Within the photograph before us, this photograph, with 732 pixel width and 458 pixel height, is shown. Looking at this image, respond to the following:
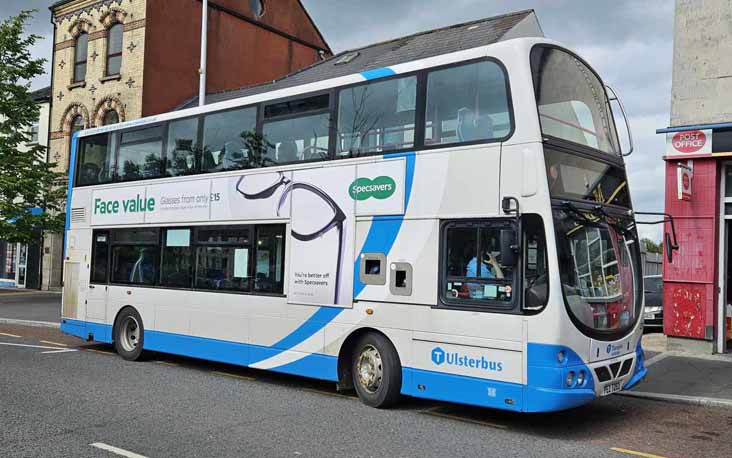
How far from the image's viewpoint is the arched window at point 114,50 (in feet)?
88.8

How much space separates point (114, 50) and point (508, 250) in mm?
24420

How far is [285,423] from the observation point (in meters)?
7.37

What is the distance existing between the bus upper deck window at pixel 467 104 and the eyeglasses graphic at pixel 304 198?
1682 mm

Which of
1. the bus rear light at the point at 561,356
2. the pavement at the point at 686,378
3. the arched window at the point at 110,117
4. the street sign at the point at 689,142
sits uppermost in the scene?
the arched window at the point at 110,117

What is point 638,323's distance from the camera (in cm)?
789

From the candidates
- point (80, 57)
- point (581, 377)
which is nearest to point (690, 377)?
point (581, 377)

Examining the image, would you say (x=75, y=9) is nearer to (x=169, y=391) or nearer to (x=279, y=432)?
(x=169, y=391)

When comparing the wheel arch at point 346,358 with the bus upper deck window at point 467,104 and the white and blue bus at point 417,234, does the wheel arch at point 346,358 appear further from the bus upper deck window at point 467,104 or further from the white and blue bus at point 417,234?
the bus upper deck window at point 467,104

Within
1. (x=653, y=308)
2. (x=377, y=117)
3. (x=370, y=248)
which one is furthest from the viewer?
(x=653, y=308)

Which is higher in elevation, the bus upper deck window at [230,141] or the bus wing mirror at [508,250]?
the bus upper deck window at [230,141]

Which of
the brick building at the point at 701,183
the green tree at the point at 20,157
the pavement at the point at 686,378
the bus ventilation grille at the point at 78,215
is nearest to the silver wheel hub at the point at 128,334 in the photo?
the bus ventilation grille at the point at 78,215

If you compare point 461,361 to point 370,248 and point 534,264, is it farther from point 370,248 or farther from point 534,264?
point 370,248

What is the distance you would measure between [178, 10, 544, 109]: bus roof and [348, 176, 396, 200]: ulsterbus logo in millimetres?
10353

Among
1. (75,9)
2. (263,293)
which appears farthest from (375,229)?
(75,9)
